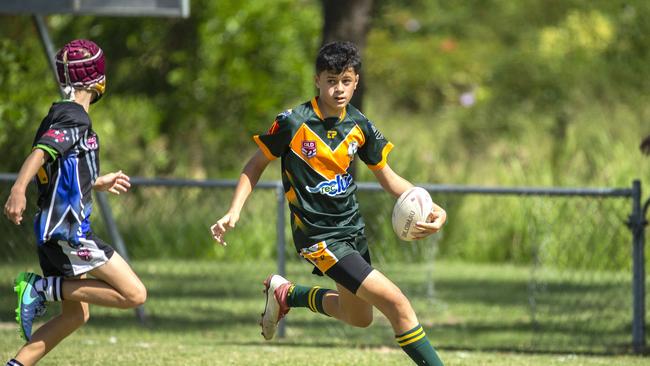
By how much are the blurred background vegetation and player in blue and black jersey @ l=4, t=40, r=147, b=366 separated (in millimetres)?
4865

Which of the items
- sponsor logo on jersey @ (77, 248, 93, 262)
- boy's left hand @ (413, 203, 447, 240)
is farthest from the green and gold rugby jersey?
sponsor logo on jersey @ (77, 248, 93, 262)

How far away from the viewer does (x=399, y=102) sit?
1254 inches

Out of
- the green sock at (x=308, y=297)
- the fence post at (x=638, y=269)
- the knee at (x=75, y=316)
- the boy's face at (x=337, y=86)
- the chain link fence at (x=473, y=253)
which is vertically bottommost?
the chain link fence at (x=473, y=253)

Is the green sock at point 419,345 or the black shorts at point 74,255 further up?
the black shorts at point 74,255

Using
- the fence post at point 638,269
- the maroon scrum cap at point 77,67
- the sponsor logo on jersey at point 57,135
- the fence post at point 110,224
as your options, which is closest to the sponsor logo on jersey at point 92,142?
the sponsor logo on jersey at point 57,135

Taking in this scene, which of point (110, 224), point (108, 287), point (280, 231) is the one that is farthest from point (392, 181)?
point (110, 224)

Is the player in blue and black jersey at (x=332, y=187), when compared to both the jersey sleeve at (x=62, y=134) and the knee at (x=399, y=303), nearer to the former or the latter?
the knee at (x=399, y=303)

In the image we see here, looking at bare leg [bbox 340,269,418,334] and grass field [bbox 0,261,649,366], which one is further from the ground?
bare leg [bbox 340,269,418,334]

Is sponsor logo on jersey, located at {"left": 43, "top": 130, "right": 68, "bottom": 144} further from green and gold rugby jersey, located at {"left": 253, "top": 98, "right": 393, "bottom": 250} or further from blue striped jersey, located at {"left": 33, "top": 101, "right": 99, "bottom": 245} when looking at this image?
green and gold rugby jersey, located at {"left": 253, "top": 98, "right": 393, "bottom": 250}

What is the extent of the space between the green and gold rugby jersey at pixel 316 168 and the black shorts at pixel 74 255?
105 cm

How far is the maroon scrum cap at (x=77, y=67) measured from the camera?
5879 mm

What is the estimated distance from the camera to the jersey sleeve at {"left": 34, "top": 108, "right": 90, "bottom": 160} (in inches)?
217

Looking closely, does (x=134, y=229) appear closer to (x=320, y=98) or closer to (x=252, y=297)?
(x=252, y=297)


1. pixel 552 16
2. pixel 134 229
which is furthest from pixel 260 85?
pixel 552 16
